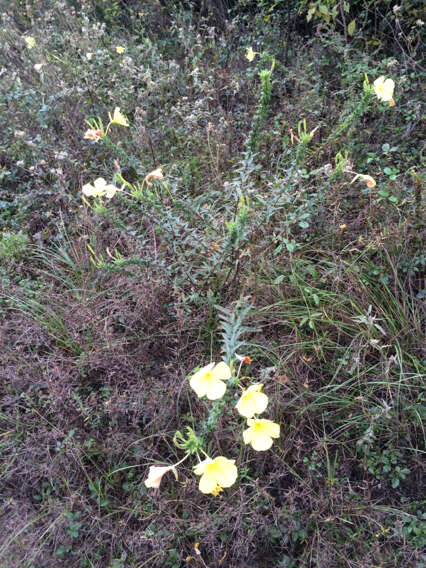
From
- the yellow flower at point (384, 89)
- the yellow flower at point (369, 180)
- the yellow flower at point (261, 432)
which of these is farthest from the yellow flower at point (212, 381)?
the yellow flower at point (384, 89)

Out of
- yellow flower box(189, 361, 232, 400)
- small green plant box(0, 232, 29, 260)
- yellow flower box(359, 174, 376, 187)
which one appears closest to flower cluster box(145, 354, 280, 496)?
yellow flower box(189, 361, 232, 400)

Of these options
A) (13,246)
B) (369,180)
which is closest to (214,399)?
(369,180)

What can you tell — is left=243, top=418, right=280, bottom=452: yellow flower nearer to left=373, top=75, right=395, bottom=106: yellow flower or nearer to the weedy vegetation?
the weedy vegetation

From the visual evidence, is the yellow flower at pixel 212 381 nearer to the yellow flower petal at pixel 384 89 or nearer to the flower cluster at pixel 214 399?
the flower cluster at pixel 214 399

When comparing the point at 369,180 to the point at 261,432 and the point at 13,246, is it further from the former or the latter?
the point at 13,246

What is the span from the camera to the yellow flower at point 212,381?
1218mm

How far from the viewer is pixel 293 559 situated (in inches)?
58.7

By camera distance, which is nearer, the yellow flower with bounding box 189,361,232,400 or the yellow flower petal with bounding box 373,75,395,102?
the yellow flower with bounding box 189,361,232,400

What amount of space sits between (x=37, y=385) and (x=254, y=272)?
112 centimetres

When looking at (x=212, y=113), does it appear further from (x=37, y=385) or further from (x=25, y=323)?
(x=37, y=385)

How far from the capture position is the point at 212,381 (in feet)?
4.07

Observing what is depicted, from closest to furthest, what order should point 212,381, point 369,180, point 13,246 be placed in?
point 212,381 < point 369,180 < point 13,246

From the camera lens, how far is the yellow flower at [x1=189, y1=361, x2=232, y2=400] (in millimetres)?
1218

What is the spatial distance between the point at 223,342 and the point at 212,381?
19.8 inches
